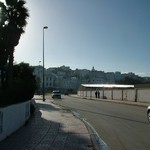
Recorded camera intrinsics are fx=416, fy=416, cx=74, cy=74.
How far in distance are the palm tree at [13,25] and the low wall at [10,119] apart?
10570 millimetres

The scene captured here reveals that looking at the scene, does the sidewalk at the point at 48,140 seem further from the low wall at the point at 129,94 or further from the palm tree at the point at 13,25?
the low wall at the point at 129,94

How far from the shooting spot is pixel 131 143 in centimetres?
1488

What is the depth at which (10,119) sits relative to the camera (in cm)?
1664

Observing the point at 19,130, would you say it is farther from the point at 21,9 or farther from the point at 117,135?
the point at 21,9

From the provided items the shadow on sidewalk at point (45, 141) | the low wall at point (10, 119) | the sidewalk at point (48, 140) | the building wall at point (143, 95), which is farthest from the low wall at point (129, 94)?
the shadow on sidewalk at point (45, 141)

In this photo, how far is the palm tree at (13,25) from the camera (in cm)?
3195

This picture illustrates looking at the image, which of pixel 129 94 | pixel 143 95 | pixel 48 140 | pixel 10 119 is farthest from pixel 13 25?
pixel 129 94

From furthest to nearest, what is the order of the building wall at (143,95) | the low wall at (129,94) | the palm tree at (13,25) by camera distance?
the low wall at (129,94) < the building wall at (143,95) < the palm tree at (13,25)

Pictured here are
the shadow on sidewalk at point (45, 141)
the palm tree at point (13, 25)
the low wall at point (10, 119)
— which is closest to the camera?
the shadow on sidewalk at point (45, 141)

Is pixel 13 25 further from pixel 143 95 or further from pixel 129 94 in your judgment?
pixel 129 94

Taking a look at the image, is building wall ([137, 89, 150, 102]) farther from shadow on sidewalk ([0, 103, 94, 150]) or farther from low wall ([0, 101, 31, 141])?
shadow on sidewalk ([0, 103, 94, 150])

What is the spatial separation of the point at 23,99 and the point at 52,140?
6.82 metres

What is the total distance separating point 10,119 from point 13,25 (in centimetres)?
1772

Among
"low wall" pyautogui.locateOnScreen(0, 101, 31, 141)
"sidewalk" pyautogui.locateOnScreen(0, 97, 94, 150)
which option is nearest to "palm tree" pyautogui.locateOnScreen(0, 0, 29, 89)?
"low wall" pyautogui.locateOnScreen(0, 101, 31, 141)
